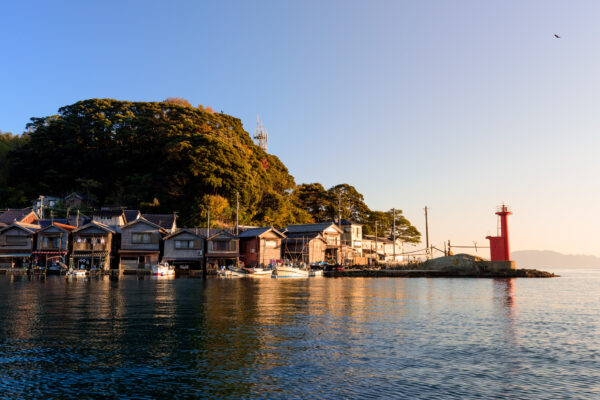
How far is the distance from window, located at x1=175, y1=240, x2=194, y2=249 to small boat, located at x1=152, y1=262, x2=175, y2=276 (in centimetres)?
357

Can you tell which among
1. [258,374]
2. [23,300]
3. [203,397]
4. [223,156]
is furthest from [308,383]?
[223,156]

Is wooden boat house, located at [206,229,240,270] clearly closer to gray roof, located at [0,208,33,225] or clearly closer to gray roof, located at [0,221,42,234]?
gray roof, located at [0,221,42,234]

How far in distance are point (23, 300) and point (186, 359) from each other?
1940 cm

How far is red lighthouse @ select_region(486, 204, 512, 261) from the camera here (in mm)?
57412

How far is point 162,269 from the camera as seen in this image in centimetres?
5453

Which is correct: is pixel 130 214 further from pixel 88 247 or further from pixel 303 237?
pixel 303 237

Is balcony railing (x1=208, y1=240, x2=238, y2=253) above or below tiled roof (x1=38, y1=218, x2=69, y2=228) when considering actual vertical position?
below

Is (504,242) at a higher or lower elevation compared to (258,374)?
higher

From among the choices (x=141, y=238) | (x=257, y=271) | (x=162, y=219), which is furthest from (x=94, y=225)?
(x=257, y=271)

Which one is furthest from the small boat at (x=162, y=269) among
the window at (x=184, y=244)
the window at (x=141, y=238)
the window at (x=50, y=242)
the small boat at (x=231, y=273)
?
the window at (x=50, y=242)

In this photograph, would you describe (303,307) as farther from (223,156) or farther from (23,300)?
(223,156)

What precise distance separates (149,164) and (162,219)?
50.5ft

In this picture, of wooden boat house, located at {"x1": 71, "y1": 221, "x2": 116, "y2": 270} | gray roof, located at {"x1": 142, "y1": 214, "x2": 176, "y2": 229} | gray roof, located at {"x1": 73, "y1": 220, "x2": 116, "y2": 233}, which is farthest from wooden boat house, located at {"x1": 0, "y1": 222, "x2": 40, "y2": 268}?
gray roof, located at {"x1": 142, "y1": 214, "x2": 176, "y2": 229}

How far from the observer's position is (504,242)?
194 ft
